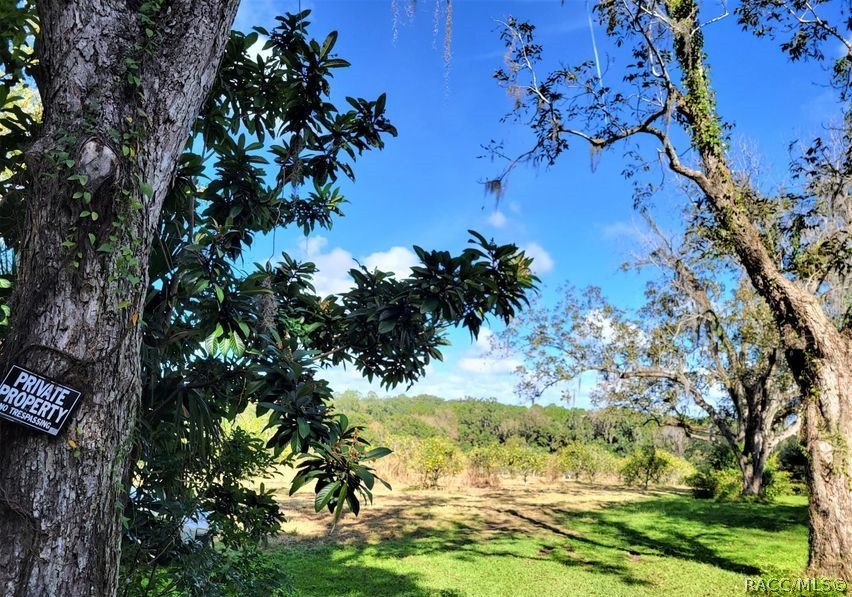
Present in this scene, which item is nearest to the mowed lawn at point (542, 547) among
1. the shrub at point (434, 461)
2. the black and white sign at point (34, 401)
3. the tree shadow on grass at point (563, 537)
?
the tree shadow on grass at point (563, 537)

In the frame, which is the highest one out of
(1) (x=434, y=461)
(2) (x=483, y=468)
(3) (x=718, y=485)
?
(3) (x=718, y=485)

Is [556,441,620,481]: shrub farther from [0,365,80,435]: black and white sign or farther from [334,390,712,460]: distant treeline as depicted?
[0,365,80,435]: black and white sign

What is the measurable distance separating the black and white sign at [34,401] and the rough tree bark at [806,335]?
20.7 ft

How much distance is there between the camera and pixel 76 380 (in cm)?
129

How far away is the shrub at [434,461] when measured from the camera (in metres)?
14.6

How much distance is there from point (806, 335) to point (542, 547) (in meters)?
5.03

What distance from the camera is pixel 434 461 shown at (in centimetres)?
1455

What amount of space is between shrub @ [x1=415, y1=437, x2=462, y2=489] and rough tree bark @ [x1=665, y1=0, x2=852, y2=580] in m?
10.3

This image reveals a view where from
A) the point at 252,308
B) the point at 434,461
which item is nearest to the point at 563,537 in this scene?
the point at 434,461

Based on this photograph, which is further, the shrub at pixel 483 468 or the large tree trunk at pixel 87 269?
the shrub at pixel 483 468

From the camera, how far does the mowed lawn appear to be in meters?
5.99

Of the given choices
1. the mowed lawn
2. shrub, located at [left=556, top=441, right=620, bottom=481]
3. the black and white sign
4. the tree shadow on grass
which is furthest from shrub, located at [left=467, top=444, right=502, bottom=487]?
the black and white sign

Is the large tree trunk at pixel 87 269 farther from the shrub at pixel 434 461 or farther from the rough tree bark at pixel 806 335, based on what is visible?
the shrub at pixel 434 461

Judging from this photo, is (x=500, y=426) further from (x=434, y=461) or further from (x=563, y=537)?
(x=563, y=537)
